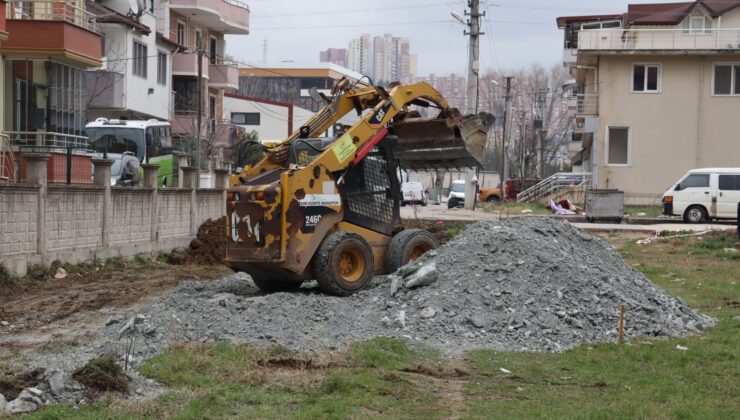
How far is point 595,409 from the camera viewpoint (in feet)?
29.6

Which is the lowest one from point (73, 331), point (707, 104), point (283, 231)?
point (73, 331)

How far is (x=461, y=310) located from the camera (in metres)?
13.4

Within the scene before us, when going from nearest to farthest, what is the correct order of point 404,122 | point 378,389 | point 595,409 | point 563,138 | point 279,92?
point 595,409 < point 378,389 < point 404,122 < point 563,138 < point 279,92

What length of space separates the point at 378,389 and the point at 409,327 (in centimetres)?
327

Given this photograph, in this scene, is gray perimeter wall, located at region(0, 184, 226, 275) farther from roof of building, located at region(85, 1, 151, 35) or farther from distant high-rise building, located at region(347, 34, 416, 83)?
distant high-rise building, located at region(347, 34, 416, 83)

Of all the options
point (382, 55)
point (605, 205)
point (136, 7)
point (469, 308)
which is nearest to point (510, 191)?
point (605, 205)

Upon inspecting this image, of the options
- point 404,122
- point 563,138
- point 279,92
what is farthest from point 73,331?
point 279,92

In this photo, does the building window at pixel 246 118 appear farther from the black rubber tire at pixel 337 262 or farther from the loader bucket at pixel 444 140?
the black rubber tire at pixel 337 262

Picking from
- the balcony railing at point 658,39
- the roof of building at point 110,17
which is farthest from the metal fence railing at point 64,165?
the balcony railing at point 658,39

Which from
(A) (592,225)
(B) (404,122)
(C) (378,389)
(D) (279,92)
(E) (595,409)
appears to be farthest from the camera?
(D) (279,92)

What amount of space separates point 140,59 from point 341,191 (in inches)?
1330

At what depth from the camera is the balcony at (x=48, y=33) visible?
2916 cm

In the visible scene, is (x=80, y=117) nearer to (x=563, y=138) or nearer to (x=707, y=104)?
(x=707, y=104)

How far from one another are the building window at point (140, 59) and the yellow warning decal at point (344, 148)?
32677mm
